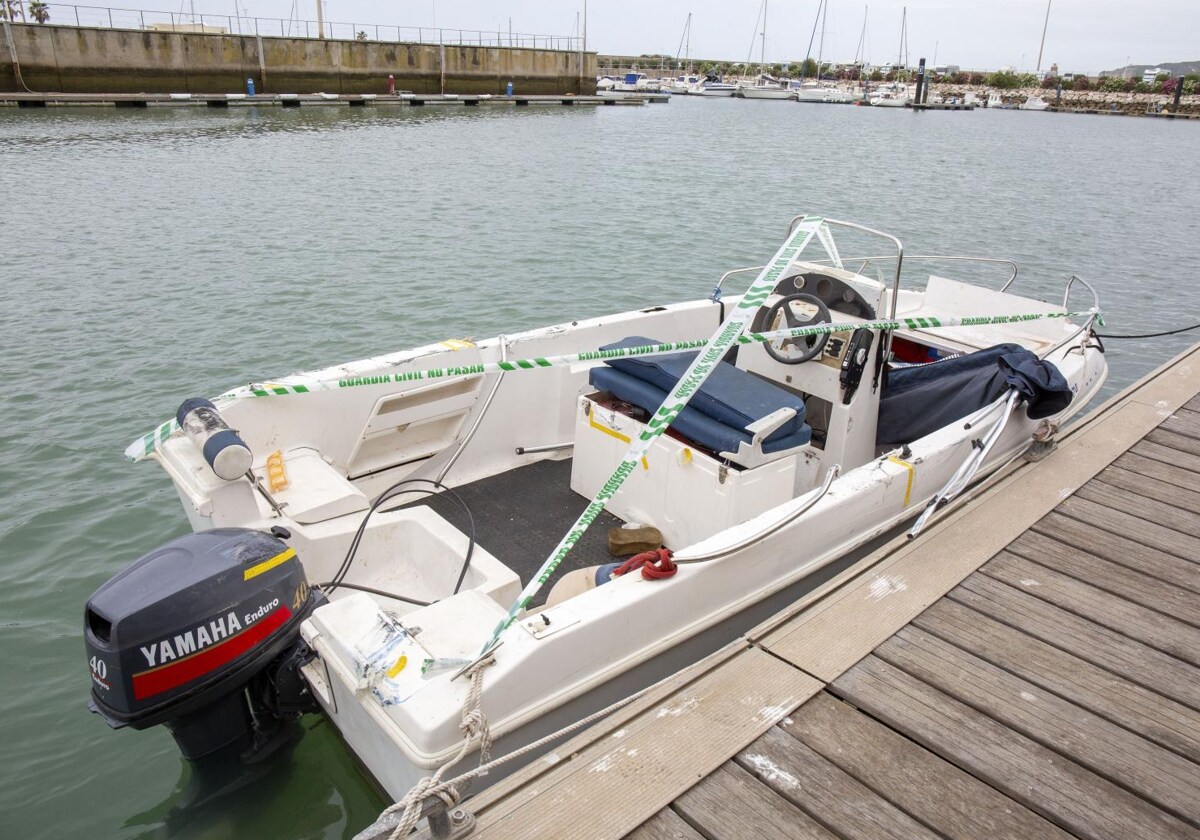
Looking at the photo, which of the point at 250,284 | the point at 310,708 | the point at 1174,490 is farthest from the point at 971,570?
the point at 250,284

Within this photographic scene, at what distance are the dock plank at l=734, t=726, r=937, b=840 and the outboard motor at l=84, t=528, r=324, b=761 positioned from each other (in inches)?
63.5

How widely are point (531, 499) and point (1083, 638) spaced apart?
8.94 feet

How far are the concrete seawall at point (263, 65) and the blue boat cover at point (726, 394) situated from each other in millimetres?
38391

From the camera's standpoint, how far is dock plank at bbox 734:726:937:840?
7.57 feet

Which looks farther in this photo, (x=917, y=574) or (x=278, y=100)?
(x=278, y=100)

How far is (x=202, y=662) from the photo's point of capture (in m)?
2.57

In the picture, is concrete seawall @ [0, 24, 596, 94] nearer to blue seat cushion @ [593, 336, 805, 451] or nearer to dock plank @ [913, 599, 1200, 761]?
blue seat cushion @ [593, 336, 805, 451]

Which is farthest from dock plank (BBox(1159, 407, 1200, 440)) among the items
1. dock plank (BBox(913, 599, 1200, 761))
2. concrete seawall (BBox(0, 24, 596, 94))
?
concrete seawall (BBox(0, 24, 596, 94))

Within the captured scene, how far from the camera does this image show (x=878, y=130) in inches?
1833

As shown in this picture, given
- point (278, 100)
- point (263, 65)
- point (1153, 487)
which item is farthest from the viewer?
point (263, 65)

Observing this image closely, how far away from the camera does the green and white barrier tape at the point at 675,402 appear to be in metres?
2.60

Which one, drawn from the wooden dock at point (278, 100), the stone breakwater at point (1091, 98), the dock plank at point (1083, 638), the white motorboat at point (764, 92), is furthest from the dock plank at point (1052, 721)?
the stone breakwater at point (1091, 98)

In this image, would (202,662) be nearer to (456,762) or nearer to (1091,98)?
(456,762)

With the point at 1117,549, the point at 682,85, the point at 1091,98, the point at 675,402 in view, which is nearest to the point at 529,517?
the point at 675,402
